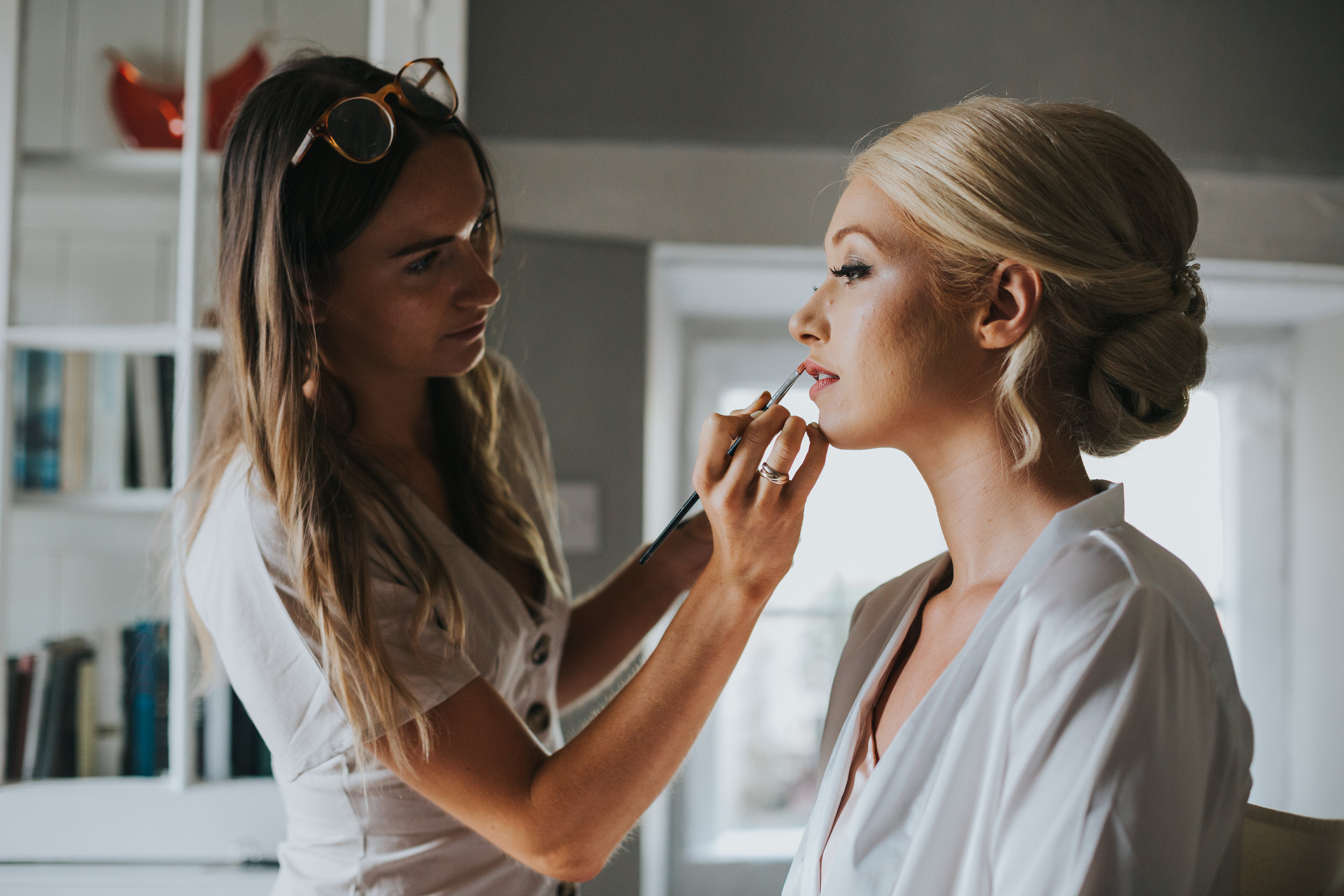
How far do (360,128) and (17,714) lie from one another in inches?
55.0

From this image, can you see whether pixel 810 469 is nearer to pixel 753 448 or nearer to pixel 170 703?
pixel 753 448

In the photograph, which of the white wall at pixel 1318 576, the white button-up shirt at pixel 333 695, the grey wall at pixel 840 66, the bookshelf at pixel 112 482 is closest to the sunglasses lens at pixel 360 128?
the white button-up shirt at pixel 333 695

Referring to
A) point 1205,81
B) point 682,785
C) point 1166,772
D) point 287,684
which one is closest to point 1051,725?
point 1166,772

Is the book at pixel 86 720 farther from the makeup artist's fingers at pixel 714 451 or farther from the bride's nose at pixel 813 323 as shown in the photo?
the bride's nose at pixel 813 323

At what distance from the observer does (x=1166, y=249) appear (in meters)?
0.85

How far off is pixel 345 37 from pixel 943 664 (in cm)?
174

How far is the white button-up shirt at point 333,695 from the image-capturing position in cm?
94

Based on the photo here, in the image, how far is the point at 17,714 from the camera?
1692 mm

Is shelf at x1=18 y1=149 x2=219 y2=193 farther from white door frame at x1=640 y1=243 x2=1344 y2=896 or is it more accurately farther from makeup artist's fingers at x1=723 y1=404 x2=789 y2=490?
makeup artist's fingers at x1=723 y1=404 x2=789 y2=490

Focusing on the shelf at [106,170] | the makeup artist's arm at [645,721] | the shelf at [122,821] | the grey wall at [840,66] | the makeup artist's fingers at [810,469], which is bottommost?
the shelf at [122,821]

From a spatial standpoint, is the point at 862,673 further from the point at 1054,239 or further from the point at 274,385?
the point at 274,385

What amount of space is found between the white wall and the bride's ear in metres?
1.92

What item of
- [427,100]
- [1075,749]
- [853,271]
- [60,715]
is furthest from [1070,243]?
[60,715]

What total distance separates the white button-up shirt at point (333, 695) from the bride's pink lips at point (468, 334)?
7.5 inches
